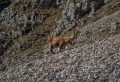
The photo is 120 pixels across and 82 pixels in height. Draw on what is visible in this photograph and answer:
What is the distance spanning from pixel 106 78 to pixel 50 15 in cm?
8790

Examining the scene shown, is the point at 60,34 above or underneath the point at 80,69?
underneath

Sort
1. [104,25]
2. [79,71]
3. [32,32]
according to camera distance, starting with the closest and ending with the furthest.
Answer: [79,71] → [104,25] → [32,32]

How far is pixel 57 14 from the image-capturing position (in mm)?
94250

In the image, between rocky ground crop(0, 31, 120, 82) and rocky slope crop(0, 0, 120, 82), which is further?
rocky slope crop(0, 0, 120, 82)

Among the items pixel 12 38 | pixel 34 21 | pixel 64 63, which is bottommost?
pixel 12 38

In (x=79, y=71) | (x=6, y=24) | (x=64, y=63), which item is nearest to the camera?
(x=79, y=71)

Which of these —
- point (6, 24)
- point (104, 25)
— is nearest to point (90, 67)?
point (104, 25)

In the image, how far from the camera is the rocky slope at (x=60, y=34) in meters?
13.5

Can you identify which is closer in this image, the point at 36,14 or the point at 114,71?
the point at 114,71

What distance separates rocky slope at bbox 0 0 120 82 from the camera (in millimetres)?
13523

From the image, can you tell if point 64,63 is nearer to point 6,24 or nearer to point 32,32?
point 32,32

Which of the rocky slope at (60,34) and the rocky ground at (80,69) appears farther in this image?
the rocky slope at (60,34)

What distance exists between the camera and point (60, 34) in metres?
65.9

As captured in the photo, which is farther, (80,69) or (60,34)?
(60,34)
